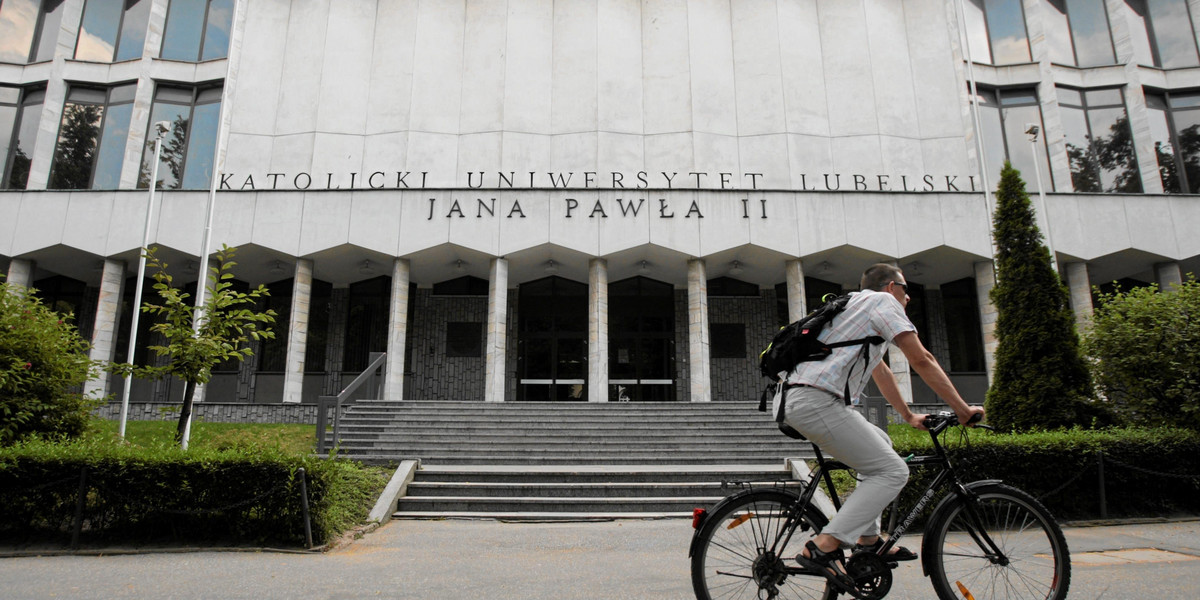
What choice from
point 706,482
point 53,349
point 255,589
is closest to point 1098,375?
point 706,482

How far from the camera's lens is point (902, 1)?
2309cm

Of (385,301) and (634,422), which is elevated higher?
(385,301)

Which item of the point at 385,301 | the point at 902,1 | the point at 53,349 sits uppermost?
the point at 902,1

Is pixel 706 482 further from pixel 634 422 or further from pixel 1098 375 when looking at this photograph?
pixel 1098 375

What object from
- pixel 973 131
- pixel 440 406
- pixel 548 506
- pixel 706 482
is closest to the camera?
pixel 548 506

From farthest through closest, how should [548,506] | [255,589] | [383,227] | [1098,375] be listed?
[383,227], [1098,375], [548,506], [255,589]

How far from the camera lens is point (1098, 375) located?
36.2 ft

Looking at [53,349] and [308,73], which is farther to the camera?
[308,73]

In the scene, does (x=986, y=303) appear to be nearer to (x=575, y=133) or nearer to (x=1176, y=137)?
(x=1176, y=137)

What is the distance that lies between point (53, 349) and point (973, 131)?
78.8ft

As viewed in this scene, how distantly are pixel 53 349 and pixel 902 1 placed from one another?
998 inches

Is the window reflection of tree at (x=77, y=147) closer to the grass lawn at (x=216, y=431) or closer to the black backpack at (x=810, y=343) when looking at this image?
the grass lawn at (x=216, y=431)

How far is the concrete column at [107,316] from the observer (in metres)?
19.4

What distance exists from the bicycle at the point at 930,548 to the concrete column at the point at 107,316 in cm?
2161
